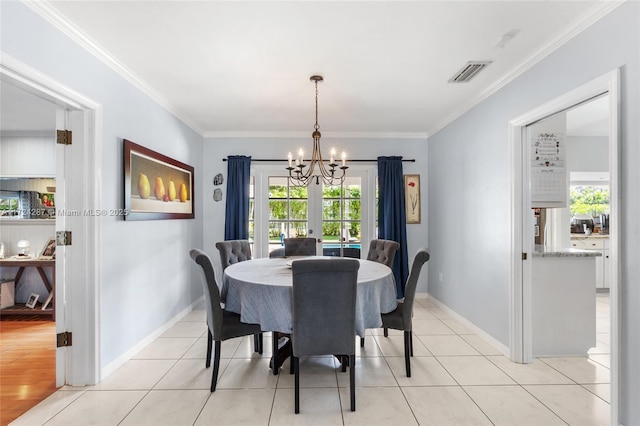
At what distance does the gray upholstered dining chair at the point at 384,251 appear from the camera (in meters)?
3.29

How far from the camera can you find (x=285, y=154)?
186 inches

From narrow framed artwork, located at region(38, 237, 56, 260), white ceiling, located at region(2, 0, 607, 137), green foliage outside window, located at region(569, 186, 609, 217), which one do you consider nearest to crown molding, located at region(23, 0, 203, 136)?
white ceiling, located at region(2, 0, 607, 137)

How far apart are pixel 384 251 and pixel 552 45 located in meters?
2.21

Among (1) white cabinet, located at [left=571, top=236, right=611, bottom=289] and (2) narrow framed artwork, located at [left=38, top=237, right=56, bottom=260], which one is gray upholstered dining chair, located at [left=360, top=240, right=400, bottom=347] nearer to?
(1) white cabinet, located at [left=571, top=236, right=611, bottom=289]

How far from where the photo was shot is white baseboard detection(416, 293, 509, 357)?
2910 mm

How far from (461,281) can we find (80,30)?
4.20m

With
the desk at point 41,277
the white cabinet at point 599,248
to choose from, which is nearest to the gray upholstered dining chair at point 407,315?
the desk at point 41,277

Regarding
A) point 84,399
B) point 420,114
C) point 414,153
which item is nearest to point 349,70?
point 420,114

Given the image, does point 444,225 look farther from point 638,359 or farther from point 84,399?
point 84,399

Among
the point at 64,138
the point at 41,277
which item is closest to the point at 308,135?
the point at 64,138

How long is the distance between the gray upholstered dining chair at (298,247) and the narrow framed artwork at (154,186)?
1.33m

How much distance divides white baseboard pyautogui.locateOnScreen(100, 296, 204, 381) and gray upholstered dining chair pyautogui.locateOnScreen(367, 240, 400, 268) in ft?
7.85

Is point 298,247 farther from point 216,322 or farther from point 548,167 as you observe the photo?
point 548,167

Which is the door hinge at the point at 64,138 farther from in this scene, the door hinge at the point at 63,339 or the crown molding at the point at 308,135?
the crown molding at the point at 308,135
